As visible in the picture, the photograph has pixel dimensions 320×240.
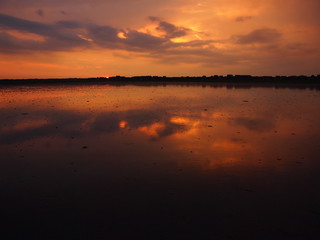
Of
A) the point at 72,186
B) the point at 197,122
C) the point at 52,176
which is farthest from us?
the point at 197,122

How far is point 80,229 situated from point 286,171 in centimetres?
555

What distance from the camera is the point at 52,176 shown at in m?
6.59

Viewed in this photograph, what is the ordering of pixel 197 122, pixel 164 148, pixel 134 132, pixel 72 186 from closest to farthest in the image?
pixel 72 186 → pixel 164 148 → pixel 134 132 → pixel 197 122

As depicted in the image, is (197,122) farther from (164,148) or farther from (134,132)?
(164,148)

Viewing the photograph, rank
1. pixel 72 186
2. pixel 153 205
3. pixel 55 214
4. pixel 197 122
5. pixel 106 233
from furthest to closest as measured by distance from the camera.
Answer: pixel 197 122, pixel 72 186, pixel 153 205, pixel 55 214, pixel 106 233

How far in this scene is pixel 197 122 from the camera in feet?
47.4

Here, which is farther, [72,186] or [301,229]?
[72,186]

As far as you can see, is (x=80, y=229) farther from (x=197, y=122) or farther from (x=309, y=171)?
(x=197, y=122)

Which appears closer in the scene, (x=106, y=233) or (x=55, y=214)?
(x=106, y=233)

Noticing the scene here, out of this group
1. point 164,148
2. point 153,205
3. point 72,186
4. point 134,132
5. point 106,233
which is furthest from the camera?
point 134,132

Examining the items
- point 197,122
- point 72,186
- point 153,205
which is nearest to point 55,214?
point 72,186

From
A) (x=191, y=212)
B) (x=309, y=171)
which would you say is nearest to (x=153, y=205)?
(x=191, y=212)

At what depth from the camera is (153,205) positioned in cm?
506

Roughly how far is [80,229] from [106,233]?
1.61 feet
